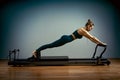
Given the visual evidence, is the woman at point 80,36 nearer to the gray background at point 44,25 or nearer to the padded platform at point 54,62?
the padded platform at point 54,62

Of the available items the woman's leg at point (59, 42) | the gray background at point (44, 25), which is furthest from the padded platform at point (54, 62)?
the gray background at point (44, 25)

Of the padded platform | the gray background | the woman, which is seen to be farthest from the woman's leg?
the gray background

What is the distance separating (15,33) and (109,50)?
114 inches

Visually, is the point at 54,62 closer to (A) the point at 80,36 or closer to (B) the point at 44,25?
(A) the point at 80,36

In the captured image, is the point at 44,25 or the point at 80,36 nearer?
the point at 80,36

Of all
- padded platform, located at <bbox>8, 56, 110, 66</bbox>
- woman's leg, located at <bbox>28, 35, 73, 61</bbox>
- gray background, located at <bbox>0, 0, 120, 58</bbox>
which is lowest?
padded platform, located at <bbox>8, 56, 110, 66</bbox>

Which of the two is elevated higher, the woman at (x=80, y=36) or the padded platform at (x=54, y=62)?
the woman at (x=80, y=36)

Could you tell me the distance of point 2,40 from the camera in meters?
9.19

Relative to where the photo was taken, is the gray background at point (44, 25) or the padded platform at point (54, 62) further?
the gray background at point (44, 25)

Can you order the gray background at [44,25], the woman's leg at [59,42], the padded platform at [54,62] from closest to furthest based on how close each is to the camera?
the padded platform at [54,62] < the woman's leg at [59,42] < the gray background at [44,25]

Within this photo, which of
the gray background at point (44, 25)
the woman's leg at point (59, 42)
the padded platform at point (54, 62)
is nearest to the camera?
the padded platform at point (54, 62)

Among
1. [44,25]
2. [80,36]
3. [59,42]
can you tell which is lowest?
A: [59,42]

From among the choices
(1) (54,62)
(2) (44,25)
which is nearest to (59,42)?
(1) (54,62)

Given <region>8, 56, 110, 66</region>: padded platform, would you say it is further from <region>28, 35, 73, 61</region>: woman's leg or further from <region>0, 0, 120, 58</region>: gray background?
<region>0, 0, 120, 58</region>: gray background
